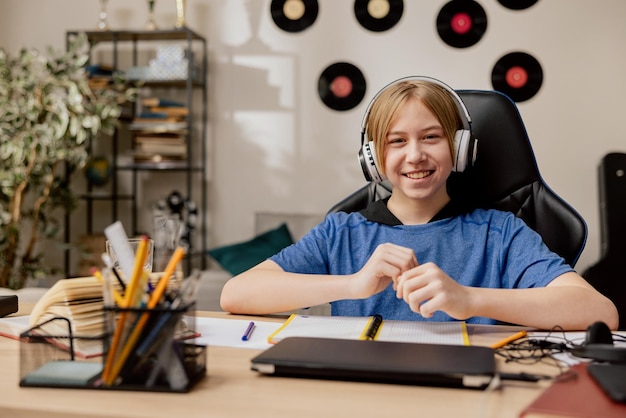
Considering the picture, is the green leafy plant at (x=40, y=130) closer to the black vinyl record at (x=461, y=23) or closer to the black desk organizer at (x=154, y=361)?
the black vinyl record at (x=461, y=23)

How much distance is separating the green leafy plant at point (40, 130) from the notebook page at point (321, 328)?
2.61 meters

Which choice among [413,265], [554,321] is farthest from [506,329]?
[413,265]

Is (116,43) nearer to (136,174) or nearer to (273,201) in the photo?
(136,174)

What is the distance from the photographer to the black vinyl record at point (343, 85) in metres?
3.84

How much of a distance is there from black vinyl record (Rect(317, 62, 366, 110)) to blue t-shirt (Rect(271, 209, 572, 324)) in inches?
96.5

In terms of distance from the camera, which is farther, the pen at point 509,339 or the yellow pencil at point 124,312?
the pen at point 509,339

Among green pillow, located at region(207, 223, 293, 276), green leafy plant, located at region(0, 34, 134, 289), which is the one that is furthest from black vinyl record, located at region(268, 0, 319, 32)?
green pillow, located at region(207, 223, 293, 276)

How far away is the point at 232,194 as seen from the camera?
13.2 ft

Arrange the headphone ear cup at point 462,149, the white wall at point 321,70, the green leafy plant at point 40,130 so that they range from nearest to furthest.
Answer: the headphone ear cup at point 462,149
the green leafy plant at point 40,130
the white wall at point 321,70

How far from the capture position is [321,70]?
3.89 m

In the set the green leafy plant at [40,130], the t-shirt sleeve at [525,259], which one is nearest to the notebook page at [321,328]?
the t-shirt sleeve at [525,259]

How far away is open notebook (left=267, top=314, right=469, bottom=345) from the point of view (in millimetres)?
955

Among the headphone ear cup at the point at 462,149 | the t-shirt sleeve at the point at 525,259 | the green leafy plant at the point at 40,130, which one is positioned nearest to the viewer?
the t-shirt sleeve at the point at 525,259

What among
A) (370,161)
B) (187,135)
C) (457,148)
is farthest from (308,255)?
(187,135)
